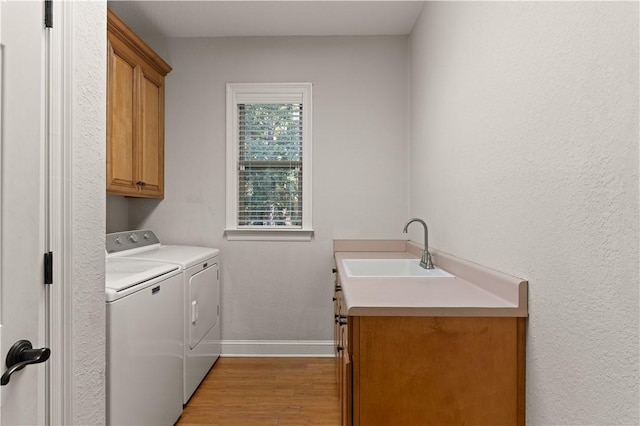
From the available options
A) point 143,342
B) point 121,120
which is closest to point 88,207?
point 143,342

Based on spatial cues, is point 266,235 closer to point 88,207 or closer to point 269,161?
point 269,161

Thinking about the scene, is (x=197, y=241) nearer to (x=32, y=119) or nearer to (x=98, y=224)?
(x=98, y=224)

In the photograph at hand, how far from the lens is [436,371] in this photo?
124 cm

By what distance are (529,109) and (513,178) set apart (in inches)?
9.3

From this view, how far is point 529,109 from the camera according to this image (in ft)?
3.99

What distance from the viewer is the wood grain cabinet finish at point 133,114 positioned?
2352mm

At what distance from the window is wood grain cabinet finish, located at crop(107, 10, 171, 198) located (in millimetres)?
553

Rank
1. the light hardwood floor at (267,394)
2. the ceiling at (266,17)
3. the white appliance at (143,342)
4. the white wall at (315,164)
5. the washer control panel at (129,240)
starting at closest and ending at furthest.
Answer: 1. the white appliance at (143,342)
2. the light hardwood floor at (267,394)
3. the washer control panel at (129,240)
4. the ceiling at (266,17)
5. the white wall at (315,164)

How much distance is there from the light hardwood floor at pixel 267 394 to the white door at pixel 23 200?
1451 mm

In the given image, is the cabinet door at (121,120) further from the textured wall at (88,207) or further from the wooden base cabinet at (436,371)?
the wooden base cabinet at (436,371)

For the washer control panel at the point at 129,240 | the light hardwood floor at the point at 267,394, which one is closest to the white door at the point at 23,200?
the light hardwood floor at the point at 267,394

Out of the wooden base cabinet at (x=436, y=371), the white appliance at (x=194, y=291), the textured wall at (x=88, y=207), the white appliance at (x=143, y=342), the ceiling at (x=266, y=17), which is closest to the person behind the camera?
the textured wall at (x=88, y=207)

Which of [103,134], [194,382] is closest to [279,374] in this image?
[194,382]

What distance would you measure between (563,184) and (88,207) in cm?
137
